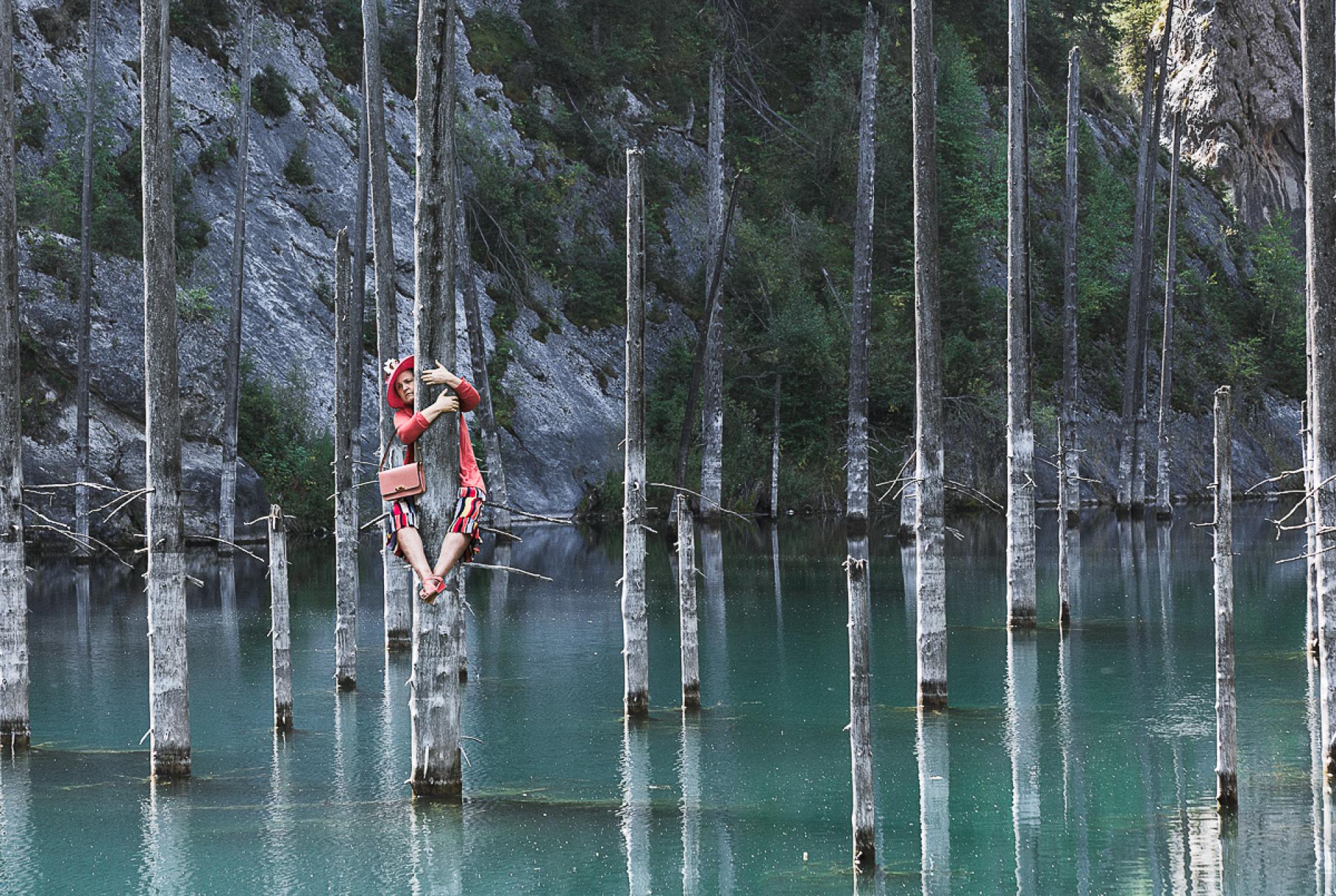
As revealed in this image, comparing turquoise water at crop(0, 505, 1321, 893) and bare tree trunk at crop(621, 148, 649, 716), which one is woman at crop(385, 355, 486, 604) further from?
bare tree trunk at crop(621, 148, 649, 716)

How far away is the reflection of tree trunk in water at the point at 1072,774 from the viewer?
11.6 m

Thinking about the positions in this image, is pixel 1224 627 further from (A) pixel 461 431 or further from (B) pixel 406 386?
(B) pixel 406 386

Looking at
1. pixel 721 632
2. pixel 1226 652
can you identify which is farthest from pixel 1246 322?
pixel 1226 652

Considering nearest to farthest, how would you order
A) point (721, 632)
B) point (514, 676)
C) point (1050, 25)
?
point (514, 676) → point (721, 632) → point (1050, 25)

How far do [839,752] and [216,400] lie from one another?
106 feet

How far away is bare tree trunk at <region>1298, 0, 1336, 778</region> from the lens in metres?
12.8

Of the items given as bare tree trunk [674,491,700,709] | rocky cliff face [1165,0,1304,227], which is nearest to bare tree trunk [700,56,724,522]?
bare tree trunk [674,491,700,709]

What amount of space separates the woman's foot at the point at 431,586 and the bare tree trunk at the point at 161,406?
2955 mm

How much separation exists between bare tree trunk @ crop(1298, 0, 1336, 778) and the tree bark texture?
1108cm

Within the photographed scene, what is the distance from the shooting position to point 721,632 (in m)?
25.2

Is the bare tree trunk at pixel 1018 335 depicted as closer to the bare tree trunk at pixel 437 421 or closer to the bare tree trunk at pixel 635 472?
the bare tree trunk at pixel 635 472

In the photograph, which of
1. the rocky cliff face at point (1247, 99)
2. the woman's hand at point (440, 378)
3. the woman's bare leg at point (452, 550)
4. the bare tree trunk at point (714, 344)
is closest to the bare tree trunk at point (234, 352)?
the bare tree trunk at point (714, 344)

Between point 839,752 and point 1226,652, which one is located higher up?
point 1226,652

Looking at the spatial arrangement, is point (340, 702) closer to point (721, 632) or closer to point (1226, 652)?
point (721, 632)
